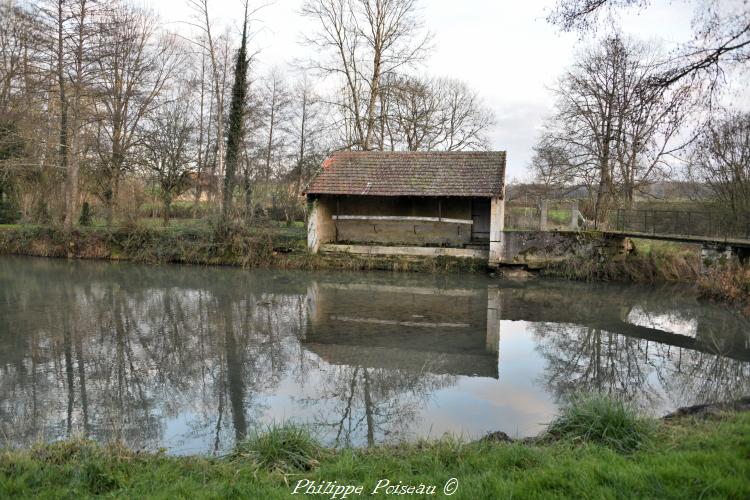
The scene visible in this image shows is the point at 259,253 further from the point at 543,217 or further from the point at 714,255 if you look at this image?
the point at 714,255

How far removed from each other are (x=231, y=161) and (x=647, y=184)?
15.4 meters

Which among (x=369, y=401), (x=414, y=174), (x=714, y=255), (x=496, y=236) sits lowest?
(x=369, y=401)

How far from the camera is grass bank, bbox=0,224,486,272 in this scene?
16922mm

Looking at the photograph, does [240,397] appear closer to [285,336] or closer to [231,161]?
[285,336]

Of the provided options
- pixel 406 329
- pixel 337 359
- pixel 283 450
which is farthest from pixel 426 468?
pixel 406 329

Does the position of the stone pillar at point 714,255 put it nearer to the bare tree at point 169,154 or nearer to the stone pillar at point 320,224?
the stone pillar at point 320,224

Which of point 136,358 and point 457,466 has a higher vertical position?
point 457,466

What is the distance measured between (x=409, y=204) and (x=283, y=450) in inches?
594

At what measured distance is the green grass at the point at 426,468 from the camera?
2982 millimetres

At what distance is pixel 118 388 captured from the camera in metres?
5.96

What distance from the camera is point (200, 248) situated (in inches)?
710

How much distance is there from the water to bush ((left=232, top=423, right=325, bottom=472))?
65 cm

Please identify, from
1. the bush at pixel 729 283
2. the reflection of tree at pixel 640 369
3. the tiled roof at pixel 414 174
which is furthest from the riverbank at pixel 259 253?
the reflection of tree at pixel 640 369

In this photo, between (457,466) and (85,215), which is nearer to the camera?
(457,466)
